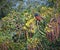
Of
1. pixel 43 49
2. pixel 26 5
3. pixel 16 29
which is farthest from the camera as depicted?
pixel 26 5

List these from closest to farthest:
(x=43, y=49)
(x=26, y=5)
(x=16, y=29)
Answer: (x=43, y=49) → (x=16, y=29) → (x=26, y=5)

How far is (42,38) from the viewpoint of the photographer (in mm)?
3834

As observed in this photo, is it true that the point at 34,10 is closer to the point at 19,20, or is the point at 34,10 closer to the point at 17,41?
the point at 19,20

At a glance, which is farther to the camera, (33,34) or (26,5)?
(26,5)

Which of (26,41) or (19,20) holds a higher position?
(19,20)

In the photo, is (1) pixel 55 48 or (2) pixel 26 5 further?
(2) pixel 26 5

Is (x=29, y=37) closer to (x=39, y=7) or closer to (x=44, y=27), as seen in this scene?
(x=44, y=27)

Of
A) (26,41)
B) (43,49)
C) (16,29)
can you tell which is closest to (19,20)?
(16,29)

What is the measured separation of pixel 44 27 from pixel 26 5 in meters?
0.73

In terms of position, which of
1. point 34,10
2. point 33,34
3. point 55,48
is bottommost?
point 55,48

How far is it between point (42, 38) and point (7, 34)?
66 centimetres

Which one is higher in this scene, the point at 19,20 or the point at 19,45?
the point at 19,20

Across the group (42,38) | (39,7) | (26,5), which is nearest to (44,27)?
(42,38)

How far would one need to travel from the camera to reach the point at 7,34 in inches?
160
